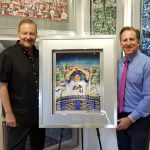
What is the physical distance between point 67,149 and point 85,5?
142 centimetres

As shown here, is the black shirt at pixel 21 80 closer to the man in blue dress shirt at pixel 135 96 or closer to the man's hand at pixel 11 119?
the man's hand at pixel 11 119

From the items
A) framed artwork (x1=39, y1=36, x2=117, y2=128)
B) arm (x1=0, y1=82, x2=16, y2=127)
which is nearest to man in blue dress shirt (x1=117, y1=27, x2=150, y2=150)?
framed artwork (x1=39, y1=36, x2=117, y2=128)

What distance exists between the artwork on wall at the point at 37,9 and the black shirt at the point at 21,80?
488 millimetres

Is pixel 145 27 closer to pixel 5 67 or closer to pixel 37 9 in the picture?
pixel 37 9

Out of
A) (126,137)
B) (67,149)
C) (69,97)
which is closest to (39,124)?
(69,97)

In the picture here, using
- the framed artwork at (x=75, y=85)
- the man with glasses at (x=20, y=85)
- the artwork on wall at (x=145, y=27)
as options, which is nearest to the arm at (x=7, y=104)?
the man with glasses at (x=20, y=85)

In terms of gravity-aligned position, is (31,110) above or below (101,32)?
below

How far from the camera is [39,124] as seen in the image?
7.30ft

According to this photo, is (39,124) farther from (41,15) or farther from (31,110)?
(41,15)

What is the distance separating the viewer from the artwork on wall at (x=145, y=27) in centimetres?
274

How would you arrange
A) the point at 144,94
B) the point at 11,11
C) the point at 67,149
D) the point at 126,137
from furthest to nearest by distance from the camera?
the point at 67,149
the point at 11,11
the point at 126,137
the point at 144,94

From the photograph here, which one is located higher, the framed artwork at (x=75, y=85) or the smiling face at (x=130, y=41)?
the smiling face at (x=130, y=41)

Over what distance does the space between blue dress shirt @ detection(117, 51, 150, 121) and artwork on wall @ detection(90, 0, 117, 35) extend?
696 millimetres

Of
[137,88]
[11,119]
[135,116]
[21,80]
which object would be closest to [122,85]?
[137,88]
